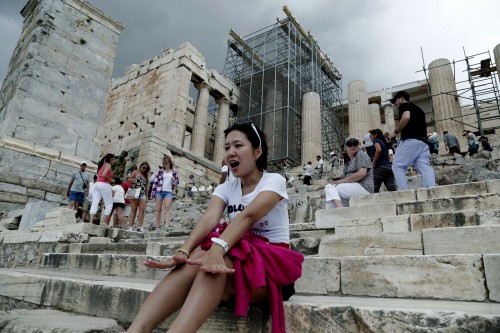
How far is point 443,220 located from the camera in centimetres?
296

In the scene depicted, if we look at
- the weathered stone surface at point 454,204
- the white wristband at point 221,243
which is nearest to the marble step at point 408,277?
the white wristband at point 221,243

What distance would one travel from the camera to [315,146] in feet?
65.0

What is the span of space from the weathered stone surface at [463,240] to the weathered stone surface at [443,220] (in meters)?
0.40

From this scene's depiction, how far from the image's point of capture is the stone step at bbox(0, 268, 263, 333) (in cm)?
163

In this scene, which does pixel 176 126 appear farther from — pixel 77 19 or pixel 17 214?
pixel 17 214

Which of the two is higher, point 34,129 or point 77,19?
point 77,19

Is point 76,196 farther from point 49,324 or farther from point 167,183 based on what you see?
point 49,324

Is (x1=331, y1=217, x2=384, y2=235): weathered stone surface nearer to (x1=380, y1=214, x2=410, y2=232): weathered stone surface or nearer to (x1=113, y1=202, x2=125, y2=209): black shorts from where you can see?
(x1=380, y1=214, x2=410, y2=232): weathered stone surface

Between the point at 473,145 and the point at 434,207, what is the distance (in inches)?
377

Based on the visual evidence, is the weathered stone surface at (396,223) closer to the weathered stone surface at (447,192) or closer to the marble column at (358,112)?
the weathered stone surface at (447,192)

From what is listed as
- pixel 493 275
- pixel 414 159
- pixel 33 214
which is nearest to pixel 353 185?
pixel 414 159

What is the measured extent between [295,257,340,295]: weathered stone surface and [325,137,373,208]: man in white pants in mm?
1761

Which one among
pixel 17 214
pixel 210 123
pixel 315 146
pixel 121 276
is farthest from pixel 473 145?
pixel 210 123

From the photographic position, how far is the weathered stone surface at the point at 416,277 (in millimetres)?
1990
